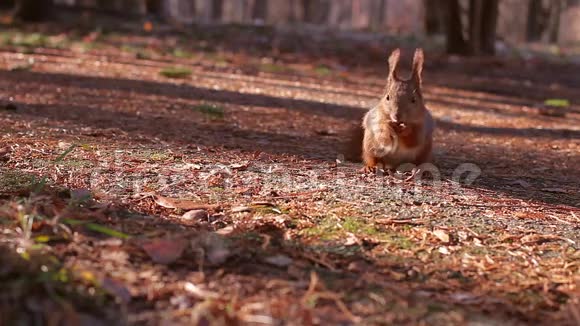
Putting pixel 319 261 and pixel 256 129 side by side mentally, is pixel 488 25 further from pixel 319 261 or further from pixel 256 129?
pixel 319 261

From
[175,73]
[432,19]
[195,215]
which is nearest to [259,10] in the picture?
[432,19]

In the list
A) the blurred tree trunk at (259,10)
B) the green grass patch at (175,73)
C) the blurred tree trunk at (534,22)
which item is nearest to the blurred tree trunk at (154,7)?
the green grass patch at (175,73)

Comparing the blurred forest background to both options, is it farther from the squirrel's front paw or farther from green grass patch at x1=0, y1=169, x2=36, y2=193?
green grass patch at x1=0, y1=169, x2=36, y2=193

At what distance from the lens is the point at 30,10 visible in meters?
13.9

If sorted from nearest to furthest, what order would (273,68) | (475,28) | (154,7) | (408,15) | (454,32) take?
(273,68) → (454,32) → (475,28) → (154,7) → (408,15)

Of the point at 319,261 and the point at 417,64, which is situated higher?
the point at 417,64

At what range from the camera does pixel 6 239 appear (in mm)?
2367

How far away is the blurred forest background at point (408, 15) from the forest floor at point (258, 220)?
7.70 m

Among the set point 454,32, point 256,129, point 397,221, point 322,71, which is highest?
point 454,32

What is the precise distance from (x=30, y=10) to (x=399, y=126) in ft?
37.2

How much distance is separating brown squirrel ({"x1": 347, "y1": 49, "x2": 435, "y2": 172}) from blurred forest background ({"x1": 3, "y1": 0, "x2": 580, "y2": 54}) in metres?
10.2

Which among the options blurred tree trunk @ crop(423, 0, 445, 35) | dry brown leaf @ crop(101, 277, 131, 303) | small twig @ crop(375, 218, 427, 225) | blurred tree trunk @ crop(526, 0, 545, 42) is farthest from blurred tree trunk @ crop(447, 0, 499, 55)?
blurred tree trunk @ crop(526, 0, 545, 42)

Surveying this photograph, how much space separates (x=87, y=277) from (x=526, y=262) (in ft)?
5.20

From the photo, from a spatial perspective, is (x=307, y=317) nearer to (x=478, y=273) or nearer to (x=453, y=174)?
(x=478, y=273)
